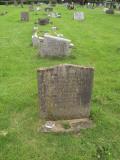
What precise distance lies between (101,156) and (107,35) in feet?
44.5

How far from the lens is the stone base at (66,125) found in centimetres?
635

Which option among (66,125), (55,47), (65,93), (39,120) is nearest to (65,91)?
(65,93)

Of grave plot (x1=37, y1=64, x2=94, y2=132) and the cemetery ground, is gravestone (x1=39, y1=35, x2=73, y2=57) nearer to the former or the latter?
the cemetery ground

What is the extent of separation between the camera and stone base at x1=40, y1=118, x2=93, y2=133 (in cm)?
635

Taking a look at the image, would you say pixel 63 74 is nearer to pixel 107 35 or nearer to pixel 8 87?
pixel 8 87

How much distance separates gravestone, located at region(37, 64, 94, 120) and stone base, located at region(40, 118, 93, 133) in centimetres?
16

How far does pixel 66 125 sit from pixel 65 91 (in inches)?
28.9

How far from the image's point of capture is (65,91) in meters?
6.59

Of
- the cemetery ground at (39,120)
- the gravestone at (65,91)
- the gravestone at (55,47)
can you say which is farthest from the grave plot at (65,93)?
the gravestone at (55,47)

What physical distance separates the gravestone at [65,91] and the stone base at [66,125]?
0.16 m

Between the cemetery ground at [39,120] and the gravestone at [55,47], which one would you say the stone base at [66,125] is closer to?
the cemetery ground at [39,120]

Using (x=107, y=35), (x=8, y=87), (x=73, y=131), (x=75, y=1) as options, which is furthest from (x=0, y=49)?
(x=75, y=1)

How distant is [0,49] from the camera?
46.1 ft

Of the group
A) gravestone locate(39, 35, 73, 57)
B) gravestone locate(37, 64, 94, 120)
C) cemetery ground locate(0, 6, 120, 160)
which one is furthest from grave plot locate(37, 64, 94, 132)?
gravestone locate(39, 35, 73, 57)
